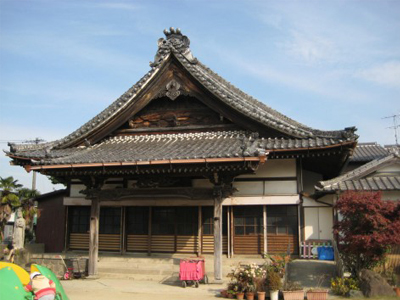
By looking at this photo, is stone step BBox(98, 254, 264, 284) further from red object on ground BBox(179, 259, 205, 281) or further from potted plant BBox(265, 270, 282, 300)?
potted plant BBox(265, 270, 282, 300)

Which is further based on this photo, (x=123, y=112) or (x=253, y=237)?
(x=123, y=112)

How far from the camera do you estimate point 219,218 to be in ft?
43.9

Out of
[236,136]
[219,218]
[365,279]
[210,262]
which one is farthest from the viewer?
[236,136]

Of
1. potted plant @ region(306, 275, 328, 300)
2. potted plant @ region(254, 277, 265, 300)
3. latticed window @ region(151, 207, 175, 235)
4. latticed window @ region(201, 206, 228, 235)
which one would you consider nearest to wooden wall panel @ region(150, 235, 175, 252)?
latticed window @ region(151, 207, 175, 235)

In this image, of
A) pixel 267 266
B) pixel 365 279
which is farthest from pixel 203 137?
pixel 365 279

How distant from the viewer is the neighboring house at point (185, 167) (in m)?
13.4

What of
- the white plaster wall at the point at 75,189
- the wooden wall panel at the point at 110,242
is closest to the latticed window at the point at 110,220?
the wooden wall panel at the point at 110,242

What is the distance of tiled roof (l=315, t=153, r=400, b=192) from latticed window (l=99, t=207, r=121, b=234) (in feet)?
25.8

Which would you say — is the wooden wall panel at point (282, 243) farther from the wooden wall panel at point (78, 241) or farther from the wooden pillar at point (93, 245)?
the wooden wall panel at point (78, 241)

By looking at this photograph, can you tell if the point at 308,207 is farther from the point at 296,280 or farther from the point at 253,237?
the point at 296,280

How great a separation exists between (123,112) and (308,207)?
7910 mm

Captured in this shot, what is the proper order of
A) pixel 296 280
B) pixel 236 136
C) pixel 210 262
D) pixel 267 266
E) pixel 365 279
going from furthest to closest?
pixel 236 136, pixel 210 262, pixel 296 280, pixel 267 266, pixel 365 279

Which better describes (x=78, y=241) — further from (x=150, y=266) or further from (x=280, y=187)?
(x=280, y=187)

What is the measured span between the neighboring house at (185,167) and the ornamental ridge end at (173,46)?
4 centimetres
